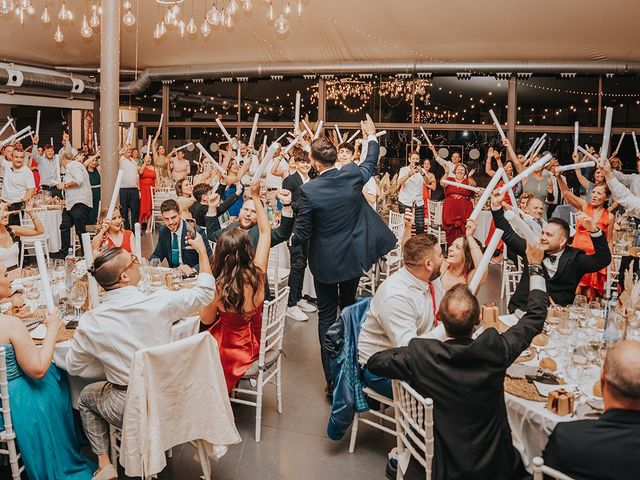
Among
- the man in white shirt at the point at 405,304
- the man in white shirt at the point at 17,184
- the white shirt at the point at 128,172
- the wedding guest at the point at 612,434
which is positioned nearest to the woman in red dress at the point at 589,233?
the man in white shirt at the point at 405,304

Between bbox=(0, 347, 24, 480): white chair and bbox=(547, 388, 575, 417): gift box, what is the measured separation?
7.15 feet

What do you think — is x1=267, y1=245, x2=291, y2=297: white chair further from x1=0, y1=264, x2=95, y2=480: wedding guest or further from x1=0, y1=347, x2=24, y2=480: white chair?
x1=0, y1=347, x2=24, y2=480: white chair

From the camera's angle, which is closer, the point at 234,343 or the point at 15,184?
the point at 234,343

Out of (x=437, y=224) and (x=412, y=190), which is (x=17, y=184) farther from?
(x=437, y=224)

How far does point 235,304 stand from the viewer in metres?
3.29

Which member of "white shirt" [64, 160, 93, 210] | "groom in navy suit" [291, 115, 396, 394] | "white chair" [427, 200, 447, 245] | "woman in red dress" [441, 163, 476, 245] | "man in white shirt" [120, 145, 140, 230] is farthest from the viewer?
"man in white shirt" [120, 145, 140, 230]

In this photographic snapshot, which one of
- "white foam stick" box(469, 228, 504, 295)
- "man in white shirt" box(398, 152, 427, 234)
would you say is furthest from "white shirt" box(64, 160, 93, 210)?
"white foam stick" box(469, 228, 504, 295)

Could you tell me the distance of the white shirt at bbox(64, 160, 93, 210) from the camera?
7.75 m

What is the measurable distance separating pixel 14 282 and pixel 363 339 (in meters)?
2.39

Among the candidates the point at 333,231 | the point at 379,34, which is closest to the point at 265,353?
the point at 333,231

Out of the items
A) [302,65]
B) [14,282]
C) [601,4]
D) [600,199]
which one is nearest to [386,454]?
[14,282]

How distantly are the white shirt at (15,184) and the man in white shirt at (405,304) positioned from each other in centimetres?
612

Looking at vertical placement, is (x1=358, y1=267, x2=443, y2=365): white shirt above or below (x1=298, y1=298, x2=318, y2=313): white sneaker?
Result: above

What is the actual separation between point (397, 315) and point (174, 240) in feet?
7.91
